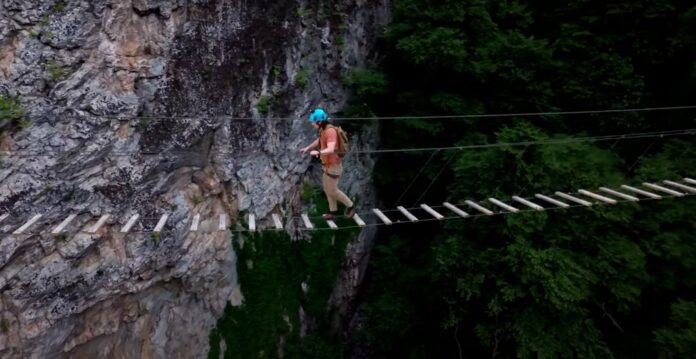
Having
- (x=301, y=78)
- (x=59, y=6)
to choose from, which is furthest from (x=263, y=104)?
(x=59, y=6)

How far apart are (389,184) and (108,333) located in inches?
261

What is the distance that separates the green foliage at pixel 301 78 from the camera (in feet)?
33.2

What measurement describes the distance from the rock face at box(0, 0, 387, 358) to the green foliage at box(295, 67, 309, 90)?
0.10ft

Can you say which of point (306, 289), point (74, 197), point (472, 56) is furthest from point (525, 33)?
point (74, 197)

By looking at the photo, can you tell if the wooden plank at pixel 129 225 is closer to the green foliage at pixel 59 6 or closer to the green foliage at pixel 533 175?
the green foliage at pixel 59 6

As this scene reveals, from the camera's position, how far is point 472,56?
10.6m

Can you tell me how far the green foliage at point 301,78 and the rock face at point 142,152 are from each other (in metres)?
0.03

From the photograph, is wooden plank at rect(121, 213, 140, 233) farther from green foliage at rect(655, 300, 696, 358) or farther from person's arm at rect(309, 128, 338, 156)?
green foliage at rect(655, 300, 696, 358)

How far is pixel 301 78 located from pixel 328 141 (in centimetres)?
417

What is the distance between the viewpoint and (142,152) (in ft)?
27.8

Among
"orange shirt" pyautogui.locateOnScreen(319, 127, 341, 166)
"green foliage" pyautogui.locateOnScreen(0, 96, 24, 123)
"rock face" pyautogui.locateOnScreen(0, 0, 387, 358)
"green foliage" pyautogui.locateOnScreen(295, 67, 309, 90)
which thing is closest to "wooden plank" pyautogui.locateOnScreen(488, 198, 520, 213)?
"orange shirt" pyautogui.locateOnScreen(319, 127, 341, 166)

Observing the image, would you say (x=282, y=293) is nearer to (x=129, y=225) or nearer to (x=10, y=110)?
(x=129, y=225)

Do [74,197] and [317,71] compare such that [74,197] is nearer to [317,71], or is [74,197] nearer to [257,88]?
[257,88]

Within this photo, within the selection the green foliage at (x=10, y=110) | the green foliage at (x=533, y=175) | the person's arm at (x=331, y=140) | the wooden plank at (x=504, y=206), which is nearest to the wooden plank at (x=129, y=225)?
the person's arm at (x=331, y=140)
